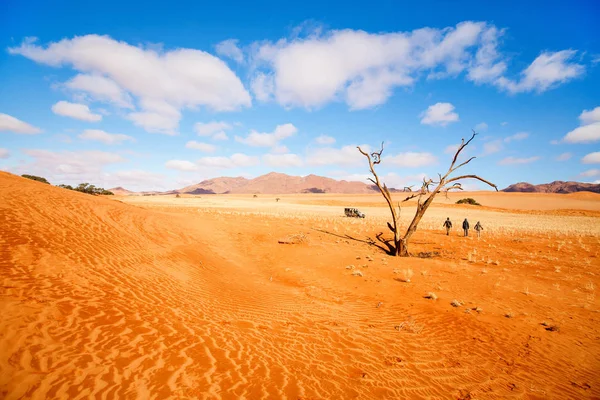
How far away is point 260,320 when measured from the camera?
6379mm

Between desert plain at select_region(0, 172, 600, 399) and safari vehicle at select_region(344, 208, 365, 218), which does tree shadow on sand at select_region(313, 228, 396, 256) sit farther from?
safari vehicle at select_region(344, 208, 365, 218)

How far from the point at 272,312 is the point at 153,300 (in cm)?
302

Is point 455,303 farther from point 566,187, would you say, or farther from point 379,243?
point 566,187

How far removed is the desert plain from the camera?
13.0ft

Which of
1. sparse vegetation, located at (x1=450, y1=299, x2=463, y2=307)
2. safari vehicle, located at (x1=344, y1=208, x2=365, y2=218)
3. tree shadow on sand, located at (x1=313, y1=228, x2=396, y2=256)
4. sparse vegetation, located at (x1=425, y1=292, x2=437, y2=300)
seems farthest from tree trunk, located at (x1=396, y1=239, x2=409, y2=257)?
safari vehicle, located at (x1=344, y1=208, x2=365, y2=218)

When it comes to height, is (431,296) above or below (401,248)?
below

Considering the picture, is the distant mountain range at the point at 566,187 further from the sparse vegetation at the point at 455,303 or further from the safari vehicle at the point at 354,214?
the sparse vegetation at the point at 455,303

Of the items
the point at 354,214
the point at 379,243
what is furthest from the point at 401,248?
the point at 354,214

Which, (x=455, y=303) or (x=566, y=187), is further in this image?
(x=566, y=187)

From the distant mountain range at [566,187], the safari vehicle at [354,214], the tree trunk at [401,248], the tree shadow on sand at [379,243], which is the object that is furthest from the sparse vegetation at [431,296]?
the distant mountain range at [566,187]

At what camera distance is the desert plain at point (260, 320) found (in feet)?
13.0

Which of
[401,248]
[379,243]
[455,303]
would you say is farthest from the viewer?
[379,243]

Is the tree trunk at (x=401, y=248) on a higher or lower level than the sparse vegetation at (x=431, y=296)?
higher

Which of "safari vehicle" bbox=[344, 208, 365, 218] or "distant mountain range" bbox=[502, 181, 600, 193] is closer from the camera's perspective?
"safari vehicle" bbox=[344, 208, 365, 218]
